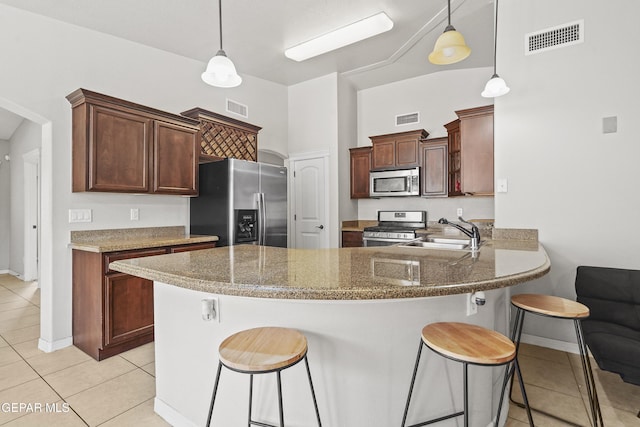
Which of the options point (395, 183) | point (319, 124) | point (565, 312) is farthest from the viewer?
point (319, 124)

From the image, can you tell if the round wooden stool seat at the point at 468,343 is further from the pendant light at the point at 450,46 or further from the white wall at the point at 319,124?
the white wall at the point at 319,124

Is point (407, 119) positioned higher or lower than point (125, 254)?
higher

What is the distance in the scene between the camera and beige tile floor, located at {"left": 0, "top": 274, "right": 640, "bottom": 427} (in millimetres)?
1771

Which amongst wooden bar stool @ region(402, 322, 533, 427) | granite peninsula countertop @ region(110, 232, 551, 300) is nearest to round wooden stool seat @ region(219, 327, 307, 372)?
granite peninsula countertop @ region(110, 232, 551, 300)

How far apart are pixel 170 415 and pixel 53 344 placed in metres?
1.80

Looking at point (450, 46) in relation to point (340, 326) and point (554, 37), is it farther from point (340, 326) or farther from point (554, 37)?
point (340, 326)

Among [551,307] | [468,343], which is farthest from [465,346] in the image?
[551,307]

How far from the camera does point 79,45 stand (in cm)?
292

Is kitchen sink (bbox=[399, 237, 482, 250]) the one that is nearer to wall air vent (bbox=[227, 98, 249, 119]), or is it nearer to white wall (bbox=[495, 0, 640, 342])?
white wall (bbox=[495, 0, 640, 342])

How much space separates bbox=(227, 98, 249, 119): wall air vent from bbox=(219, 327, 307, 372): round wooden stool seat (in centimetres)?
367

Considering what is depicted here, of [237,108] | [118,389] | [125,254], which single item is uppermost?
[237,108]

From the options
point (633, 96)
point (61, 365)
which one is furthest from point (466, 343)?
point (61, 365)

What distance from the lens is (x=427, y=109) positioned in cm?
464

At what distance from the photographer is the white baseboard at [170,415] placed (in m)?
1.62
